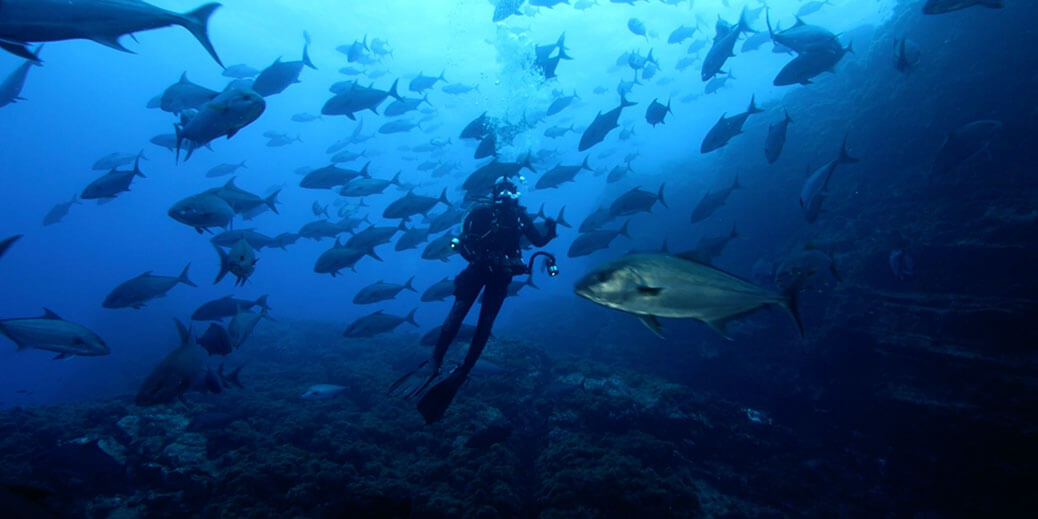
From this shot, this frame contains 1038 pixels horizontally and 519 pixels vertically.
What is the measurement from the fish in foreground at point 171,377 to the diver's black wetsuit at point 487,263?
2684mm

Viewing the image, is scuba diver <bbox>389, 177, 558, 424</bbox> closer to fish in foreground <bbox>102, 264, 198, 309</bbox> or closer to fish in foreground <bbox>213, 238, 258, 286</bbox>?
fish in foreground <bbox>213, 238, 258, 286</bbox>

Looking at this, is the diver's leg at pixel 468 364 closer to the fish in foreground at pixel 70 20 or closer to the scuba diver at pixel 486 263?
the scuba diver at pixel 486 263

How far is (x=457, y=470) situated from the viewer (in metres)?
5.40

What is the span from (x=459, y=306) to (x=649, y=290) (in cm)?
385

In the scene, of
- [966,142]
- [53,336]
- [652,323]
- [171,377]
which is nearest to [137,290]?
[53,336]

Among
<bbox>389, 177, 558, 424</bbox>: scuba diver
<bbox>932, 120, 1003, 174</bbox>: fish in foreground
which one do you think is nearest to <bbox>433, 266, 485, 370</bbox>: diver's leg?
<bbox>389, 177, 558, 424</bbox>: scuba diver

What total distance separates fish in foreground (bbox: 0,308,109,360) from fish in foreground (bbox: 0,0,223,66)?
3171 millimetres

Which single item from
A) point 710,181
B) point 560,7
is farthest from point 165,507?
point 560,7

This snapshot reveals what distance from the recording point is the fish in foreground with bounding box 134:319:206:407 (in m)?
4.18

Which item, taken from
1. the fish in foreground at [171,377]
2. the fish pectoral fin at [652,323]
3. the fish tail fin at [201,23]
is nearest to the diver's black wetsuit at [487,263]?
the fish in foreground at [171,377]

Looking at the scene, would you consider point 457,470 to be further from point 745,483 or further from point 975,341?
point 975,341

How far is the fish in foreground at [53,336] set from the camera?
163 inches

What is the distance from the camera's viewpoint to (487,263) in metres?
5.70

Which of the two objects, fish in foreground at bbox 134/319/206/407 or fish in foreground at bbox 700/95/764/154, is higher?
fish in foreground at bbox 700/95/764/154
